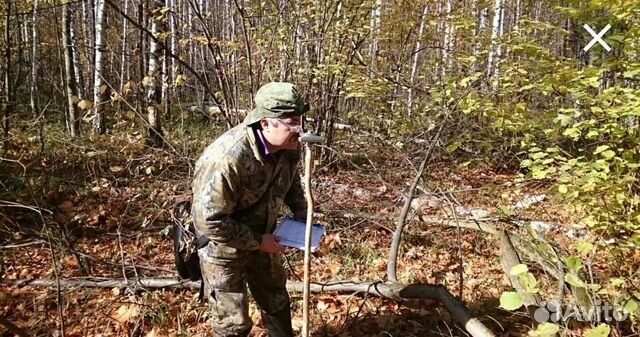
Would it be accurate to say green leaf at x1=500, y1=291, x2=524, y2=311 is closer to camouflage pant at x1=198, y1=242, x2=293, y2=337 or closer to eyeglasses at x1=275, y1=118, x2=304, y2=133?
eyeglasses at x1=275, y1=118, x2=304, y2=133

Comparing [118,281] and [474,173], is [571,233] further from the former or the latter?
[118,281]

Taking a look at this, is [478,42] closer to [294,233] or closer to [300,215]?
[300,215]

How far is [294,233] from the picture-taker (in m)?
2.85

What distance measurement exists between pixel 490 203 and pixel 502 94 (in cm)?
221

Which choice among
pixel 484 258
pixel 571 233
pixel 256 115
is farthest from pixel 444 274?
pixel 256 115

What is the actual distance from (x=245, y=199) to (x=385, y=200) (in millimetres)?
4526

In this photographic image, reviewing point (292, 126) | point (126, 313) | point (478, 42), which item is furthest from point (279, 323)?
point (478, 42)

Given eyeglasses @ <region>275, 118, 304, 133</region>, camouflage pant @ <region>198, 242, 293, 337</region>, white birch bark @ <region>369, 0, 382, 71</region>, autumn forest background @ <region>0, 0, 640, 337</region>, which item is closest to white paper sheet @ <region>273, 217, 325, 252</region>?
camouflage pant @ <region>198, 242, 293, 337</region>

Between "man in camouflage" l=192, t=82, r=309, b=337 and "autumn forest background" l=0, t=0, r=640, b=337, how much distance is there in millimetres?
979

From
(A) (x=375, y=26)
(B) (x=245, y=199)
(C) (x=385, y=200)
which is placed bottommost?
(C) (x=385, y=200)

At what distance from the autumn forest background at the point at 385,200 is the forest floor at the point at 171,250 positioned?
0.08 feet

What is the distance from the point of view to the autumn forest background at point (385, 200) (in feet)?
12.4

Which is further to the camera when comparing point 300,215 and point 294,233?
point 300,215

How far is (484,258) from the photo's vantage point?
207 inches
